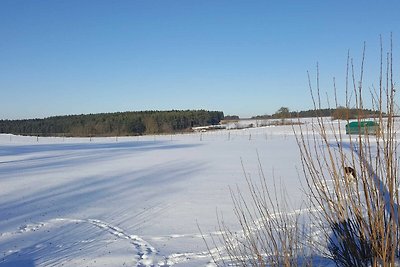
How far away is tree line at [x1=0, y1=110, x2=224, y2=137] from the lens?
9669 centimetres

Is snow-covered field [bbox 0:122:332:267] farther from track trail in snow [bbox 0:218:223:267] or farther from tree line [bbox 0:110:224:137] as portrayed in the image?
tree line [bbox 0:110:224:137]

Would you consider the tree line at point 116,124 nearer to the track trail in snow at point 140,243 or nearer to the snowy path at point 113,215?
the snowy path at point 113,215

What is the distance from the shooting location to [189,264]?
6027mm

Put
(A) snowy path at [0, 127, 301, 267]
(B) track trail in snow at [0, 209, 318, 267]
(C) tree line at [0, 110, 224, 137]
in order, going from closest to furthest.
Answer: (B) track trail in snow at [0, 209, 318, 267]
(A) snowy path at [0, 127, 301, 267]
(C) tree line at [0, 110, 224, 137]

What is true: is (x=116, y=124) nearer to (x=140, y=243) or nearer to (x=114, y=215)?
(x=114, y=215)

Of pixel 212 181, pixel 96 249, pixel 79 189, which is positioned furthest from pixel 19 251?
pixel 212 181

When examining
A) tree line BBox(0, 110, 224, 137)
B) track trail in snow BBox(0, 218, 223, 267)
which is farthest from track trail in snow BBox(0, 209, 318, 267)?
tree line BBox(0, 110, 224, 137)

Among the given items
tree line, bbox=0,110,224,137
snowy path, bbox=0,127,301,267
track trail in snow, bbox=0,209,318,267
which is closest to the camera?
track trail in snow, bbox=0,209,318,267

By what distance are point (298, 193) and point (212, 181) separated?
4.29 metres

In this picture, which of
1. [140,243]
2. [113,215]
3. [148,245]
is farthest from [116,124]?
[148,245]

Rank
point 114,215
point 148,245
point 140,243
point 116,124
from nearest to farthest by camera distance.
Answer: point 148,245, point 140,243, point 114,215, point 116,124

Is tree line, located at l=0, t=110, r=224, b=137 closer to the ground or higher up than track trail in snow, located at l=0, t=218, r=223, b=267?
higher up

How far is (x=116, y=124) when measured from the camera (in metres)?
99.2

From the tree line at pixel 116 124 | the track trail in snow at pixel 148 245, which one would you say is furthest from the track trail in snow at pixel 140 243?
the tree line at pixel 116 124
